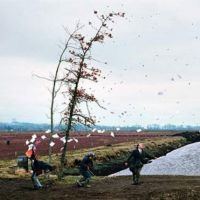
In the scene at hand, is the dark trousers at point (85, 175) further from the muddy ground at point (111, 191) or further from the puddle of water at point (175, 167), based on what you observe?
the puddle of water at point (175, 167)

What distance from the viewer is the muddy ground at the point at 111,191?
26812mm

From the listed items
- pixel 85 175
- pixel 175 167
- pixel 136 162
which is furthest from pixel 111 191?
pixel 175 167

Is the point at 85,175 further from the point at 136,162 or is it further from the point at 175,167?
the point at 175,167

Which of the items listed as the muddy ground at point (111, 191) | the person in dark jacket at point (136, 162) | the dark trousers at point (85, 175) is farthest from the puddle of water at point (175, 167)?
the dark trousers at point (85, 175)

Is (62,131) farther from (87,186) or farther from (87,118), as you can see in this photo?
(87,186)

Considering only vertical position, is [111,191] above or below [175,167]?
above

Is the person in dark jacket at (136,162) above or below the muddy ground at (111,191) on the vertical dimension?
above

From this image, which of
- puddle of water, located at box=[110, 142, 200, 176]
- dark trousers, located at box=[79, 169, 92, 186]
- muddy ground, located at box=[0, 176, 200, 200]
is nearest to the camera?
muddy ground, located at box=[0, 176, 200, 200]

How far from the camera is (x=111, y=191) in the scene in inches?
1160

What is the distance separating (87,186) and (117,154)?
A: 45238 mm

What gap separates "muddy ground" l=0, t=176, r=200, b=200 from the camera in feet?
88.0

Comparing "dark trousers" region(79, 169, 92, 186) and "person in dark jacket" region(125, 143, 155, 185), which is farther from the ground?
"person in dark jacket" region(125, 143, 155, 185)

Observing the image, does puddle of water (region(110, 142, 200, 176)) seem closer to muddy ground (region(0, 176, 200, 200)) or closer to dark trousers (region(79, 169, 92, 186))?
muddy ground (region(0, 176, 200, 200))

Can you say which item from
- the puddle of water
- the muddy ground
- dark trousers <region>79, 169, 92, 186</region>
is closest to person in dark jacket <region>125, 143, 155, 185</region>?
the muddy ground
